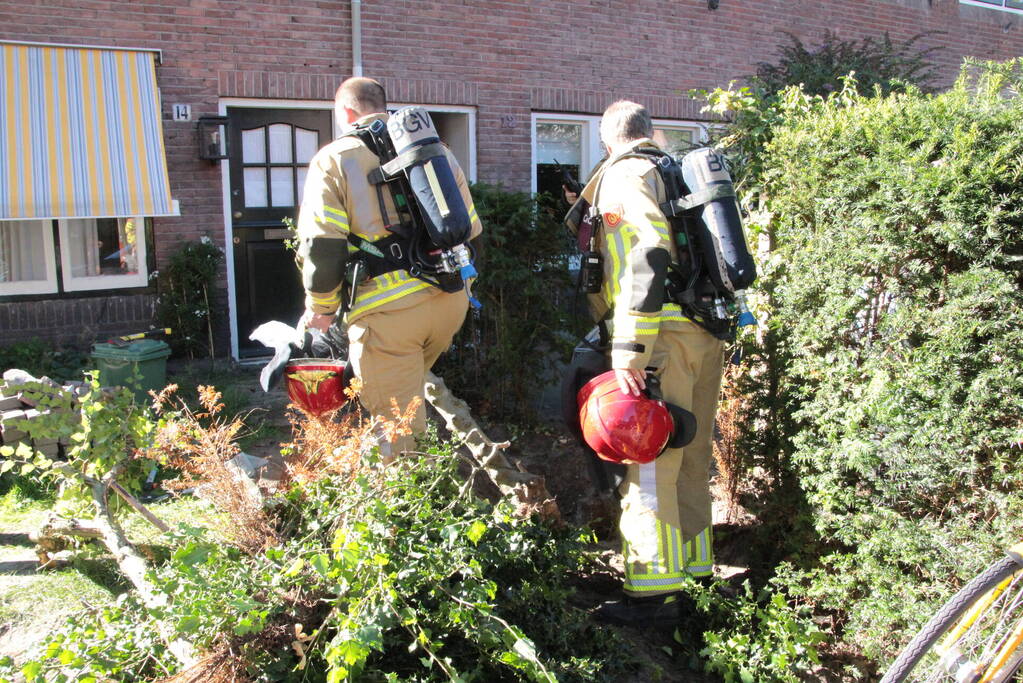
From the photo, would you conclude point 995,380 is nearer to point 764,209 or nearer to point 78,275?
point 764,209

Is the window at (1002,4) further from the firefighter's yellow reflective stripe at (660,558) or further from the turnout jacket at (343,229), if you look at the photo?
the firefighter's yellow reflective stripe at (660,558)

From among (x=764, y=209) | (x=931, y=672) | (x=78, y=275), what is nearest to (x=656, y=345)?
(x=764, y=209)

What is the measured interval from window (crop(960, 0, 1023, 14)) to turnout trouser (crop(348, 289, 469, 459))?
37.5 ft

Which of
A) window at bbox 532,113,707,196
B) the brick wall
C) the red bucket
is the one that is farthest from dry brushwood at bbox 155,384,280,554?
window at bbox 532,113,707,196

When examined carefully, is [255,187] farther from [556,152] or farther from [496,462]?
[496,462]

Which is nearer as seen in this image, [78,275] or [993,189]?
[993,189]

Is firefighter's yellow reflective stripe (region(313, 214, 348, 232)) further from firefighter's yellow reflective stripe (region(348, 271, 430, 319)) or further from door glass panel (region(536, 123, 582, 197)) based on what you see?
door glass panel (region(536, 123, 582, 197))

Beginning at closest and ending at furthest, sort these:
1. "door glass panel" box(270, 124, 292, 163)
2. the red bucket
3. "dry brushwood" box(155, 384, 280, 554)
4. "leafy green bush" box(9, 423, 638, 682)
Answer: "leafy green bush" box(9, 423, 638, 682) < "dry brushwood" box(155, 384, 280, 554) < the red bucket < "door glass panel" box(270, 124, 292, 163)

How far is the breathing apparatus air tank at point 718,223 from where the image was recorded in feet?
10.8

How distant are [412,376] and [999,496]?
2.29 meters

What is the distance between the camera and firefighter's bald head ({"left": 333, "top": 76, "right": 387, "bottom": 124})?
3.75 metres

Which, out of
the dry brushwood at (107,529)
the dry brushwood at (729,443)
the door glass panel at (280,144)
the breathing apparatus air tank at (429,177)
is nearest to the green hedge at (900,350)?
Answer: the dry brushwood at (729,443)

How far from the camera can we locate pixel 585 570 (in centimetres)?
376

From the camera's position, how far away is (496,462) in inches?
165
